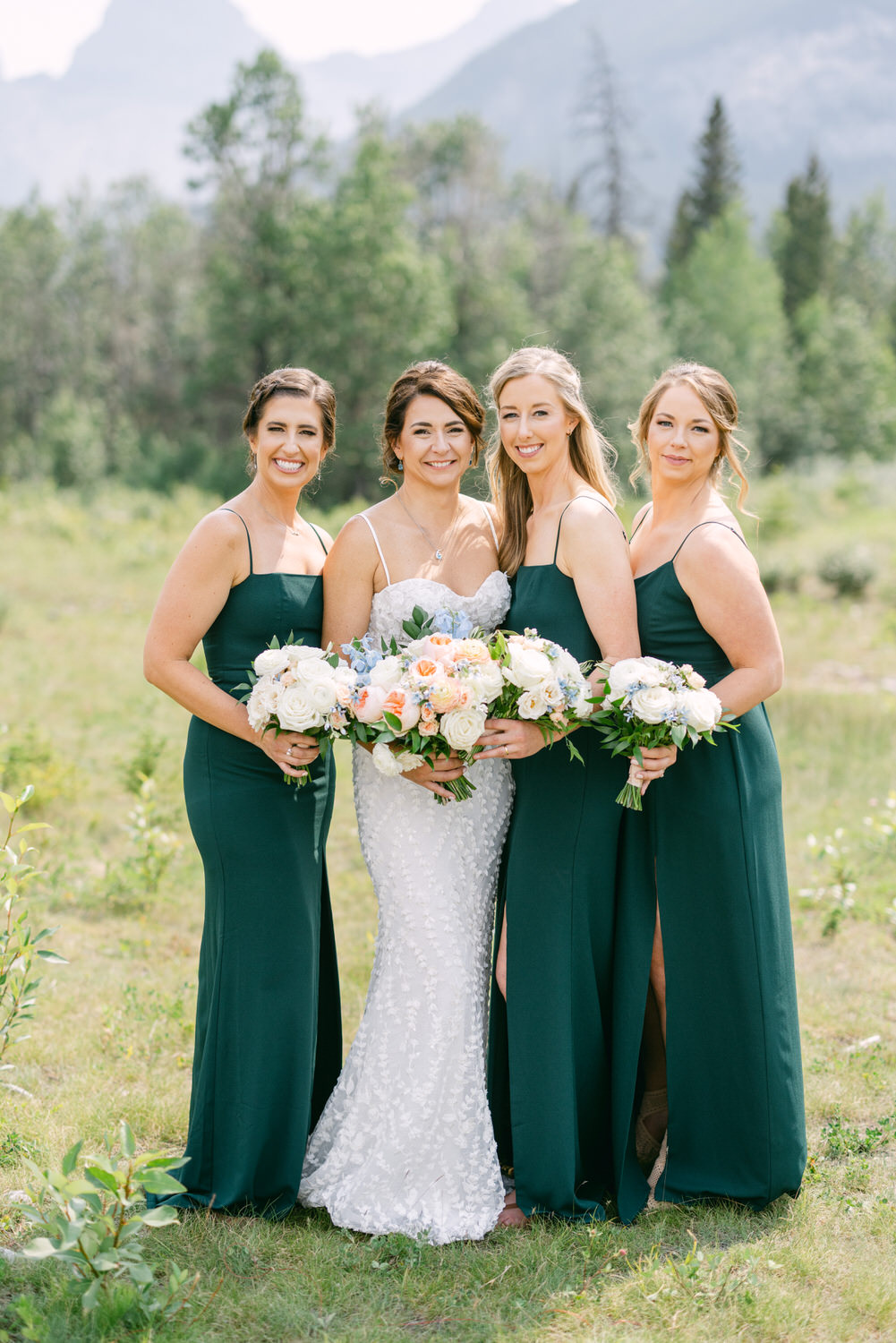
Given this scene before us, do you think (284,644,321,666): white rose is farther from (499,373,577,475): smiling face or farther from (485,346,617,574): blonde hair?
(499,373,577,475): smiling face

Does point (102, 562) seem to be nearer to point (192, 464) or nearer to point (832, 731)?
point (832, 731)

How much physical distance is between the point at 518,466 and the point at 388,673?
3.93ft

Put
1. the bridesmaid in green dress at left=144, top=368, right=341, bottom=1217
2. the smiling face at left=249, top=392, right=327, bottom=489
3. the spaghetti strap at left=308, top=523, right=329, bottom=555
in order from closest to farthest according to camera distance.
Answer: the bridesmaid in green dress at left=144, top=368, right=341, bottom=1217 < the smiling face at left=249, top=392, right=327, bottom=489 < the spaghetti strap at left=308, top=523, right=329, bottom=555

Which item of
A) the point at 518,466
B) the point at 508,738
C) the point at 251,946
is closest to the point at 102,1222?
the point at 251,946

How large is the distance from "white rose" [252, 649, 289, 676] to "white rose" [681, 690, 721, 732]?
1262 mm

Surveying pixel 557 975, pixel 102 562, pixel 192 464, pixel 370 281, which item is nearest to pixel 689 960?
pixel 557 975

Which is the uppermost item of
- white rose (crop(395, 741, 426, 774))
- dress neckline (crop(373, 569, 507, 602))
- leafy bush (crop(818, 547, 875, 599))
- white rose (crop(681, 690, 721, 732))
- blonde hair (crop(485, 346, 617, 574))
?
leafy bush (crop(818, 547, 875, 599))

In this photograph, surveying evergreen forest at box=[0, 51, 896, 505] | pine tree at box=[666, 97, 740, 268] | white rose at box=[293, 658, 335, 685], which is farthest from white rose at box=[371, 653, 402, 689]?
pine tree at box=[666, 97, 740, 268]

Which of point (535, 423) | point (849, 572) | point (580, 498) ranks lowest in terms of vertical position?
point (580, 498)

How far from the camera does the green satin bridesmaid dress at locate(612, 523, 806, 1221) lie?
3.93 meters

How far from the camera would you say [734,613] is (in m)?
3.81

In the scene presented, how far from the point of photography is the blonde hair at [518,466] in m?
4.08

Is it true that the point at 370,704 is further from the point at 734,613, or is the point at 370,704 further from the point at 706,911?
the point at 706,911

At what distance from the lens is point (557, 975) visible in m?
3.92
